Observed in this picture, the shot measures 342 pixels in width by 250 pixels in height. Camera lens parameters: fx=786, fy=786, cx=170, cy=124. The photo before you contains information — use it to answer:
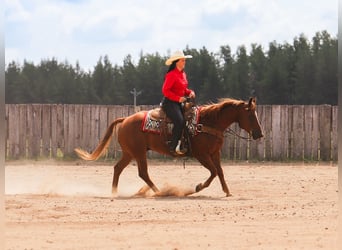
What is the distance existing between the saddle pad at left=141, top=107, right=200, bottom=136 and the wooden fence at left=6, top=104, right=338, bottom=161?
29.6 feet

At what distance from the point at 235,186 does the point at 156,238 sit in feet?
23.2

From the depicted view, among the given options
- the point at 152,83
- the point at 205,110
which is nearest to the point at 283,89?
the point at 152,83

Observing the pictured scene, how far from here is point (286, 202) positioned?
41.2ft

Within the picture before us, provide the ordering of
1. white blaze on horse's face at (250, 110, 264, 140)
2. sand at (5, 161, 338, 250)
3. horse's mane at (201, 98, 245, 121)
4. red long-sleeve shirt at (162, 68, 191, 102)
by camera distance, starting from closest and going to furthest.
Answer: sand at (5, 161, 338, 250), red long-sleeve shirt at (162, 68, 191, 102), white blaze on horse's face at (250, 110, 264, 140), horse's mane at (201, 98, 245, 121)

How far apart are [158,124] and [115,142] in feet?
31.7

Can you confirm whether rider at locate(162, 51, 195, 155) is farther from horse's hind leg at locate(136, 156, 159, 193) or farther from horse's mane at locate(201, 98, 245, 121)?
horse's hind leg at locate(136, 156, 159, 193)

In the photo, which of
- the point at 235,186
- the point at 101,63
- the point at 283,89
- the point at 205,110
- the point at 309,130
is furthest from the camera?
the point at 101,63

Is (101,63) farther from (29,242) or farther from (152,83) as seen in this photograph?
(29,242)

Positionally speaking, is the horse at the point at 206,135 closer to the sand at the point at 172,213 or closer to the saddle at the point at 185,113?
the saddle at the point at 185,113

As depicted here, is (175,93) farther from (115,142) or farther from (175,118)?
(115,142)

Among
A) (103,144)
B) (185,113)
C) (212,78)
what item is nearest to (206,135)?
(185,113)

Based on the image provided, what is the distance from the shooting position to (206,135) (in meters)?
14.1

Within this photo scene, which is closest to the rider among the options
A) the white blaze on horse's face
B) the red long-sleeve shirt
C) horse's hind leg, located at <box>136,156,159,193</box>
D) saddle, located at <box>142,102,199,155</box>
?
the red long-sleeve shirt

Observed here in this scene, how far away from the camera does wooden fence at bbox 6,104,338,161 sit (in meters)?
23.8
